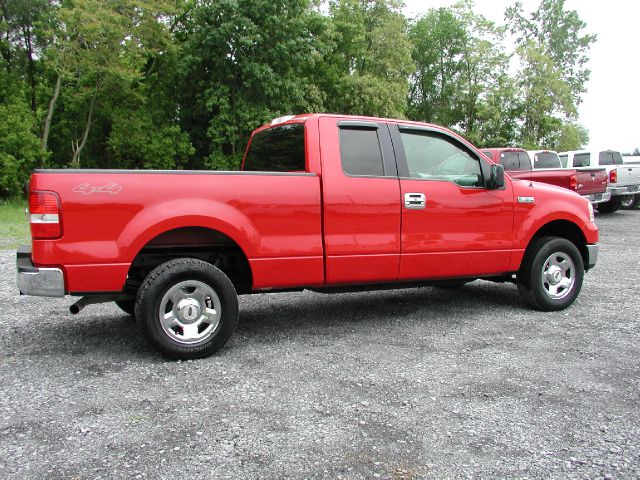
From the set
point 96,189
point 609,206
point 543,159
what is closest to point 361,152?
point 96,189

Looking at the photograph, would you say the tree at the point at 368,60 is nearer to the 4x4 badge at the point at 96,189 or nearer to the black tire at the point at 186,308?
the black tire at the point at 186,308

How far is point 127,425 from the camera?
3.30m

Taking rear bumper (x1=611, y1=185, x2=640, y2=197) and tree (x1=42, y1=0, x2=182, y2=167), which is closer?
rear bumper (x1=611, y1=185, x2=640, y2=197)

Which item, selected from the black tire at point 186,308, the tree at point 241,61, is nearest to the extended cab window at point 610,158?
the tree at point 241,61

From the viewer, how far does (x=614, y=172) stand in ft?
53.2

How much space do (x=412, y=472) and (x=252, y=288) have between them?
2.35 metres

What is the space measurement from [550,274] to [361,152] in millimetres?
2537

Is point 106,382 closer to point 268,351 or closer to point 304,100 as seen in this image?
point 268,351

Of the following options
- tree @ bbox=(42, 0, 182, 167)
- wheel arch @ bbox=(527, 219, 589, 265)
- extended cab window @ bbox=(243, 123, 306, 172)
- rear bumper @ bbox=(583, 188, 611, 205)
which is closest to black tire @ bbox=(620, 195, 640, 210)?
rear bumper @ bbox=(583, 188, 611, 205)

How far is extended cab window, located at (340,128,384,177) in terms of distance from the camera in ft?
16.6

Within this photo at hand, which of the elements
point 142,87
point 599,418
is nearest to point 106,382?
point 599,418

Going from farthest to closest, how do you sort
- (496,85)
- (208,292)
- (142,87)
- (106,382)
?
(496,85) → (142,87) → (208,292) → (106,382)

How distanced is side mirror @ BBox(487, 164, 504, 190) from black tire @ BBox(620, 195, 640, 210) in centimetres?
A: 1500

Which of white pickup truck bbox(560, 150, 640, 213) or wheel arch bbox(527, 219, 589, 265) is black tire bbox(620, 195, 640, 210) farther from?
wheel arch bbox(527, 219, 589, 265)
